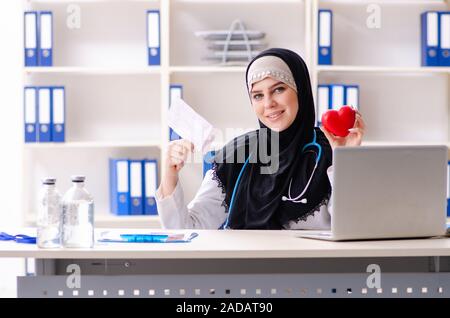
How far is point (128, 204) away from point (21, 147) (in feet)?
2.07

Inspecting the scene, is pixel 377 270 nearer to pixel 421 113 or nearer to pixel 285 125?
pixel 285 125

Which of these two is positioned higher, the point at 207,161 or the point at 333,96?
the point at 333,96

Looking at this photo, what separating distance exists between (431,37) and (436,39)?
3cm

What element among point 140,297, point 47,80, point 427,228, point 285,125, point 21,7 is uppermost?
point 21,7

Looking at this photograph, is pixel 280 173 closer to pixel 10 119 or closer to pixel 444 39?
pixel 444 39

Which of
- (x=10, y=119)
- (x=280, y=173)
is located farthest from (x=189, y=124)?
(x=10, y=119)

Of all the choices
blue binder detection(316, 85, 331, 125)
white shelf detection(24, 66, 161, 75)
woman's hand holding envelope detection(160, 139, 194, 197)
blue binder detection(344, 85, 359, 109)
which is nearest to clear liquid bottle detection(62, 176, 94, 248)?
woman's hand holding envelope detection(160, 139, 194, 197)

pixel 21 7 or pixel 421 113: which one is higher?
pixel 21 7

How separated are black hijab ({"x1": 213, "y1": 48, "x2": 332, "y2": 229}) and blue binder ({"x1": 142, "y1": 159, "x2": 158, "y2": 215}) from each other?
1196 millimetres

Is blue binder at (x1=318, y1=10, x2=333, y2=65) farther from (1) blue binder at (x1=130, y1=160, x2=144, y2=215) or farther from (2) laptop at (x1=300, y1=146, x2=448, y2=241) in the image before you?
(2) laptop at (x1=300, y1=146, x2=448, y2=241)

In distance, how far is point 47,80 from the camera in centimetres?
426

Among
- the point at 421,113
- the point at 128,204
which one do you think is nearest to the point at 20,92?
the point at 128,204

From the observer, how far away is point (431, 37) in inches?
164

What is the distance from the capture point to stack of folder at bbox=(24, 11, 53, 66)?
3.99m
